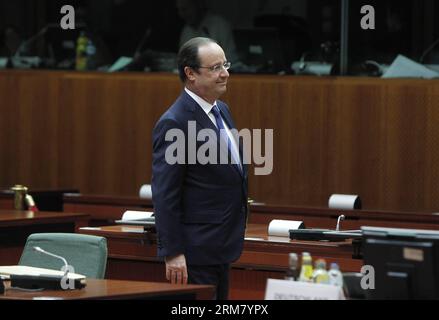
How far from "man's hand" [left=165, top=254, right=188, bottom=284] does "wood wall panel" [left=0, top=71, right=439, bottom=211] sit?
428 centimetres

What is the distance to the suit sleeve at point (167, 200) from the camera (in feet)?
15.8

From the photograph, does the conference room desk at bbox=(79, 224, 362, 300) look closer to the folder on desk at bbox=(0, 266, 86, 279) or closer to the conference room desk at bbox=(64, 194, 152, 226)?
the folder on desk at bbox=(0, 266, 86, 279)

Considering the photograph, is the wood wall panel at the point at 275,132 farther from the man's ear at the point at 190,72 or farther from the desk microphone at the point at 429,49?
the man's ear at the point at 190,72

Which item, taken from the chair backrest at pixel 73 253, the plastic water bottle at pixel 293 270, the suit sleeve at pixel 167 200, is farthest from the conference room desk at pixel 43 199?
the plastic water bottle at pixel 293 270

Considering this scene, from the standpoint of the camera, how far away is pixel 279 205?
8.80 metres

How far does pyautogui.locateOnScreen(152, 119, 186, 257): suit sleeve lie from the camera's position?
4805 mm

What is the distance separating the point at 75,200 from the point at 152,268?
3.20 m

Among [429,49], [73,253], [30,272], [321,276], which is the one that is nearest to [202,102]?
[73,253]

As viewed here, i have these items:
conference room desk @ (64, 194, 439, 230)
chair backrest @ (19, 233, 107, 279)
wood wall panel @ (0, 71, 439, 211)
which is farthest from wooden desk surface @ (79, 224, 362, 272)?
wood wall panel @ (0, 71, 439, 211)

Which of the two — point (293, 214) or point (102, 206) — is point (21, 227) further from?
point (293, 214)

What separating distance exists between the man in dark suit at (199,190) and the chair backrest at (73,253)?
11.6 inches
